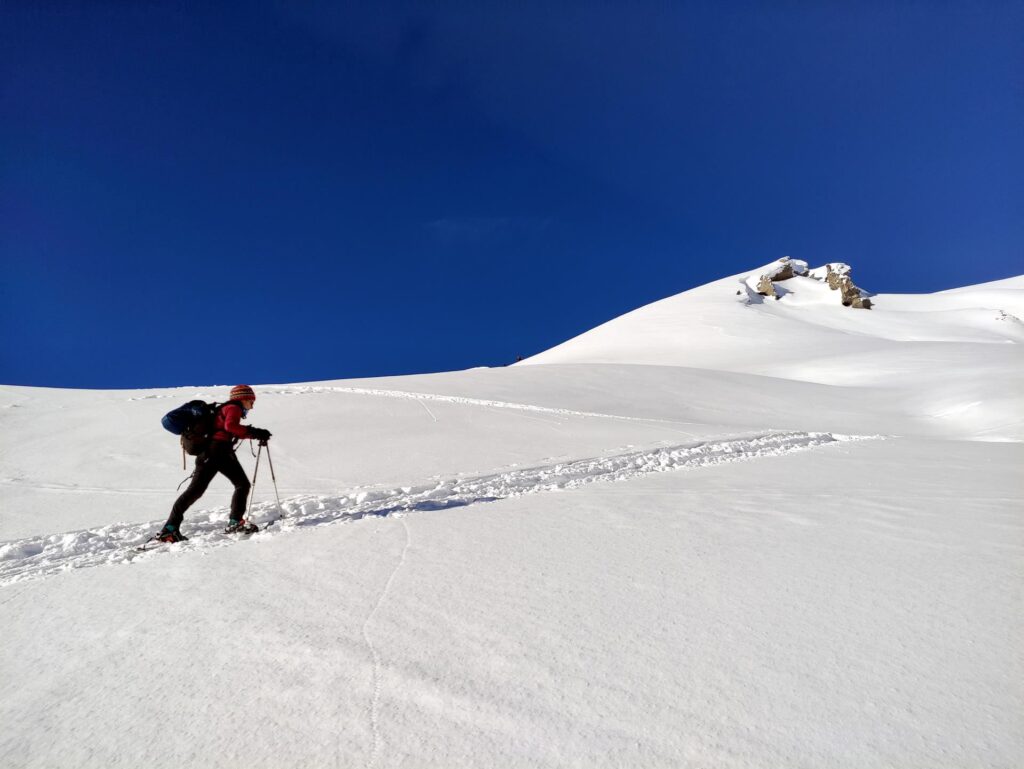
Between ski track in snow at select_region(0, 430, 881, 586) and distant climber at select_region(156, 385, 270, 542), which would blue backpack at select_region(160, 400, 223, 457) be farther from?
ski track in snow at select_region(0, 430, 881, 586)

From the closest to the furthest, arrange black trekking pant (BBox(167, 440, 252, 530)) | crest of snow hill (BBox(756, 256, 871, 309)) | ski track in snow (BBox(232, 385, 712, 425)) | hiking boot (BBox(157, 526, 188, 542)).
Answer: hiking boot (BBox(157, 526, 188, 542)) < black trekking pant (BBox(167, 440, 252, 530)) < ski track in snow (BBox(232, 385, 712, 425)) < crest of snow hill (BBox(756, 256, 871, 309))

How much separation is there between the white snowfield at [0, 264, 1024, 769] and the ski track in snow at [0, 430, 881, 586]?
0.06 m

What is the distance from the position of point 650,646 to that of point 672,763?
0.93 meters

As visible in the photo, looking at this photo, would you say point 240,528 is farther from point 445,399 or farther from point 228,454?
point 445,399

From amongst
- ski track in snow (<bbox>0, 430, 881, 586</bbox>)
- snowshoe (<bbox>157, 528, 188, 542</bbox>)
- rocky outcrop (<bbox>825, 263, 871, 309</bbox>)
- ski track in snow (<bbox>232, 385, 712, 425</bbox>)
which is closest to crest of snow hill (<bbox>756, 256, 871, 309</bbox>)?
rocky outcrop (<bbox>825, 263, 871, 309</bbox>)

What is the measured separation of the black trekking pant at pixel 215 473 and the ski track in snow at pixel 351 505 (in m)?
0.37

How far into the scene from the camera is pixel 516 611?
369cm

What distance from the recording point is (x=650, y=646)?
3.21 meters

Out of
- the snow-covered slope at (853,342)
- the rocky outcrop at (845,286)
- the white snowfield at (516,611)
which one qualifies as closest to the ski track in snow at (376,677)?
the white snowfield at (516,611)

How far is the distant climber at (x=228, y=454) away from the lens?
585cm

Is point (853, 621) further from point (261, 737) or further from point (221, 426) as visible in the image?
point (221, 426)

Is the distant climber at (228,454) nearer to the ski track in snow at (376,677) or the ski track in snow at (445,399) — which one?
the ski track in snow at (376,677)

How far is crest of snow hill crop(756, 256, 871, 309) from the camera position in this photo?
59469mm

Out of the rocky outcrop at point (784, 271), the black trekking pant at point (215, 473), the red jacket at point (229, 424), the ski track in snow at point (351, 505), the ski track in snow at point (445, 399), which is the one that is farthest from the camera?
the rocky outcrop at point (784, 271)
